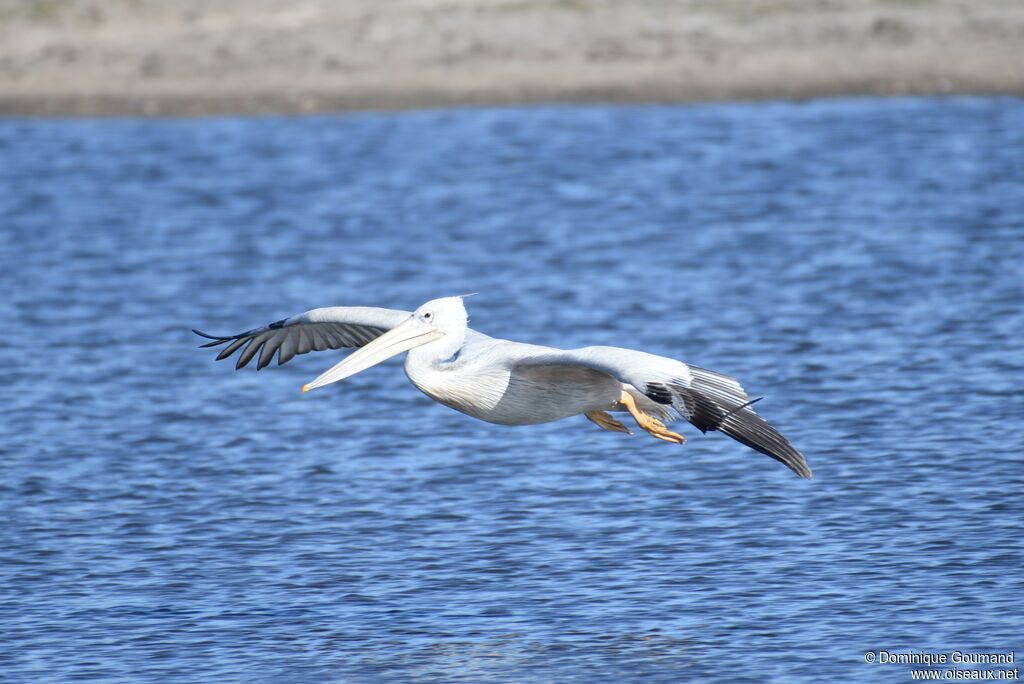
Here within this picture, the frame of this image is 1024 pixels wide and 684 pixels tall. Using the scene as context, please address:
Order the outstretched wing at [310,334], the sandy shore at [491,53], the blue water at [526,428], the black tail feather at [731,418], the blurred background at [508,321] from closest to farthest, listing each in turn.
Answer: the black tail feather at [731,418] → the blue water at [526,428] → the blurred background at [508,321] → the outstretched wing at [310,334] → the sandy shore at [491,53]

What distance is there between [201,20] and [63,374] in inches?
438

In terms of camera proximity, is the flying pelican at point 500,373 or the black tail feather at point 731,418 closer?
the black tail feather at point 731,418

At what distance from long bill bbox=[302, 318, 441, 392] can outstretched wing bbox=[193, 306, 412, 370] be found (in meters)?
0.69

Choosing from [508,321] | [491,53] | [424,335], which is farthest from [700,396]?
[491,53]

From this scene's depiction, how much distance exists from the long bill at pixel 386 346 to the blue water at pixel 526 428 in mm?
1435

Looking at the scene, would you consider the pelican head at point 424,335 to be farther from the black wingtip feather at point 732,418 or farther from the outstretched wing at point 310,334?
the black wingtip feather at point 732,418

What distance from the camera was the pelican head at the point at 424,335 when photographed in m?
8.84

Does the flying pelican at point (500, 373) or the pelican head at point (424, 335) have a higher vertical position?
the pelican head at point (424, 335)

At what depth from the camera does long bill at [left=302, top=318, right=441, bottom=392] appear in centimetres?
876

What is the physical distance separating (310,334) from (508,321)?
5195 millimetres

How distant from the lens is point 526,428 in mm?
12914

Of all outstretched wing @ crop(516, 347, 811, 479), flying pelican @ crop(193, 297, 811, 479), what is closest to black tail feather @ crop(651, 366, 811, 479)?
outstretched wing @ crop(516, 347, 811, 479)

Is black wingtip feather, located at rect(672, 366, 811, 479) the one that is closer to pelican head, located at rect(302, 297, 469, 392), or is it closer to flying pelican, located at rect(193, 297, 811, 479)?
flying pelican, located at rect(193, 297, 811, 479)

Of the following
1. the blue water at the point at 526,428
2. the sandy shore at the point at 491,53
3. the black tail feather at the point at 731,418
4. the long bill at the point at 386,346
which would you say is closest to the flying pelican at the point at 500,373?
the long bill at the point at 386,346
